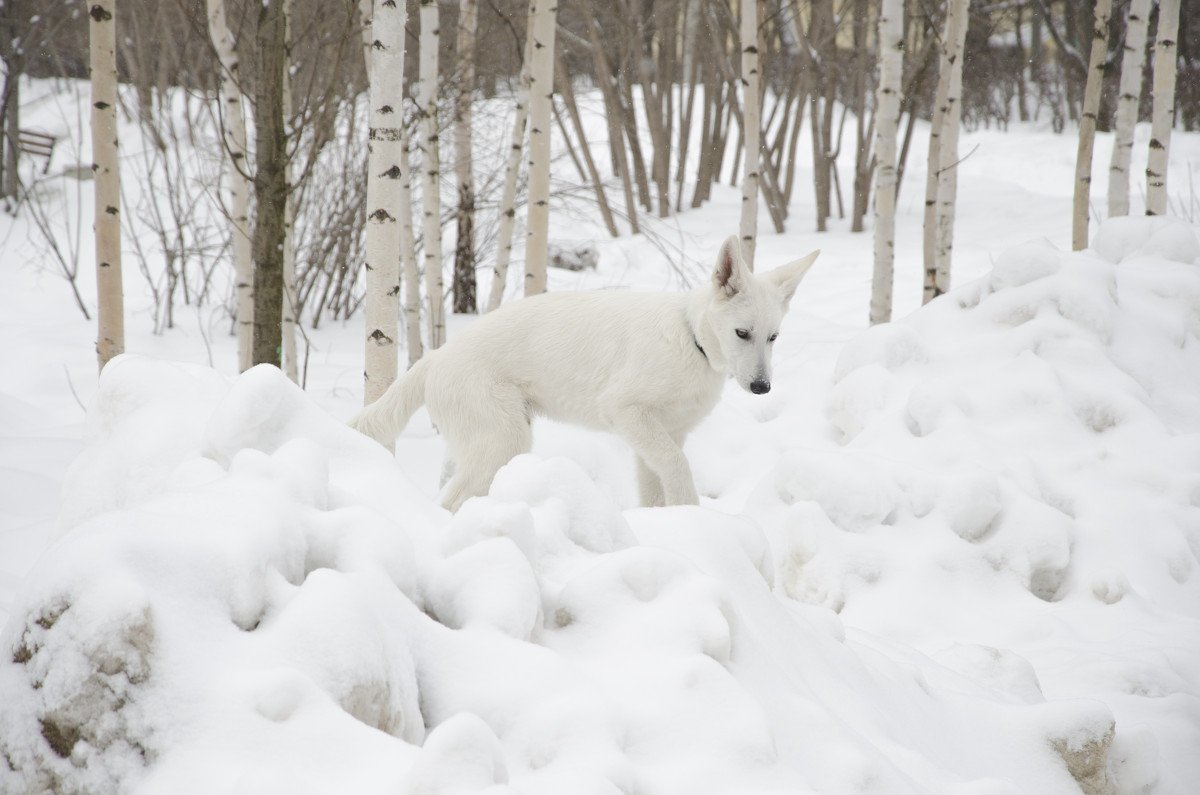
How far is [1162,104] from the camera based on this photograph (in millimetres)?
7363

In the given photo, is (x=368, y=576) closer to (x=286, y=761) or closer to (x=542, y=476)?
(x=286, y=761)

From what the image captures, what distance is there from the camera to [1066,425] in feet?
15.1

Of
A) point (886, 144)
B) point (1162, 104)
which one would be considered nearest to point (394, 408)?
point (886, 144)

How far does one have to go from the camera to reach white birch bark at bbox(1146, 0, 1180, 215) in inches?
281

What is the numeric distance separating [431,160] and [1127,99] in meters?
5.80

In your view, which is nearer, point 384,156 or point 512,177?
point 384,156

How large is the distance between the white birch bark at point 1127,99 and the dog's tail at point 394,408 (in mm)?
6346

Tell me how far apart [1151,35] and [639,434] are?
18020 mm

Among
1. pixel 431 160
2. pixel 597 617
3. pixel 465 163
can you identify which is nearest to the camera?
pixel 597 617

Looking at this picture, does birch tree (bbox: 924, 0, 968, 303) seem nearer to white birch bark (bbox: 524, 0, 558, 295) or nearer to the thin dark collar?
white birch bark (bbox: 524, 0, 558, 295)

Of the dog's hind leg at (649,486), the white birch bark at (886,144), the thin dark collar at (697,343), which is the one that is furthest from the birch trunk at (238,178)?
the white birch bark at (886,144)

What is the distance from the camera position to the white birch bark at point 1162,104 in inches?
281

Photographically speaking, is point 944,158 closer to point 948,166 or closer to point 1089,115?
point 948,166

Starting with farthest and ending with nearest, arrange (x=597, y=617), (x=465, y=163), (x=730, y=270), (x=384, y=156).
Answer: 1. (x=465, y=163)
2. (x=384, y=156)
3. (x=730, y=270)
4. (x=597, y=617)
